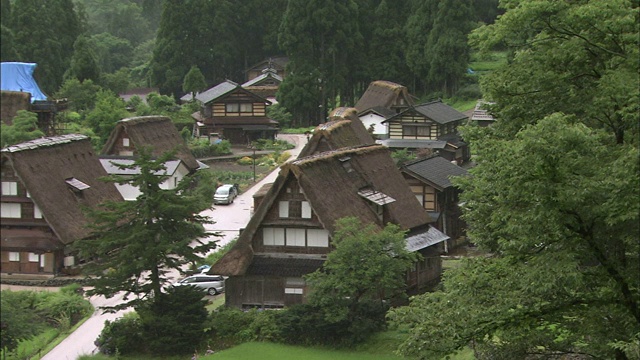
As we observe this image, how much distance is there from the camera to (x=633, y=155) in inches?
461

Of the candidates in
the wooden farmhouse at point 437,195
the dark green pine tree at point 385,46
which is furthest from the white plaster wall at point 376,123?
the wooden farmhouse at point 437,195

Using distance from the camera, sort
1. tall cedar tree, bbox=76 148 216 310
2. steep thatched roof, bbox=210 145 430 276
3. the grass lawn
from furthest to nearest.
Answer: steep thatched roof, bbox=210 145 430 276
tall cedar tree, bbox=76 148 216 310
the grass lawn

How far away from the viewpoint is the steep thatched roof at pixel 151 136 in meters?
36.9

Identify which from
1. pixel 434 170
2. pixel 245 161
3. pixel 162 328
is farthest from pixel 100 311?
pixel 245 161

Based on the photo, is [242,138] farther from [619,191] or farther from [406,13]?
[619,191]

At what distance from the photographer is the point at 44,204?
26.1m

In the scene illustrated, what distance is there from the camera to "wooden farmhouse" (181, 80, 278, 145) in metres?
50.4

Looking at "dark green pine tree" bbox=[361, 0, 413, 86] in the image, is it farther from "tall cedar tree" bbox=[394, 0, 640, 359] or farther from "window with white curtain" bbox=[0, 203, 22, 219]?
"tall cedar tree" bbox=[394, 0, 640, 359]

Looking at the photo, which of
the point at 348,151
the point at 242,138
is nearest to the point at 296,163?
the point at 348,151

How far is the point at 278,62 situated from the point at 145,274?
136ft

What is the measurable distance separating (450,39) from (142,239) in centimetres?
3172

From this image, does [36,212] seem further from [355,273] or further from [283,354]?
[355,273]

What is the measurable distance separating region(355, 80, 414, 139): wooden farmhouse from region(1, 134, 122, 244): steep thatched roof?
17798 millimetres

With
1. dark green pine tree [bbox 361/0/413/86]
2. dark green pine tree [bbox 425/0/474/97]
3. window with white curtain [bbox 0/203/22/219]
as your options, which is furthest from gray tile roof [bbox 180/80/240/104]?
window with white curtain [bbox 0/203/22/219]
